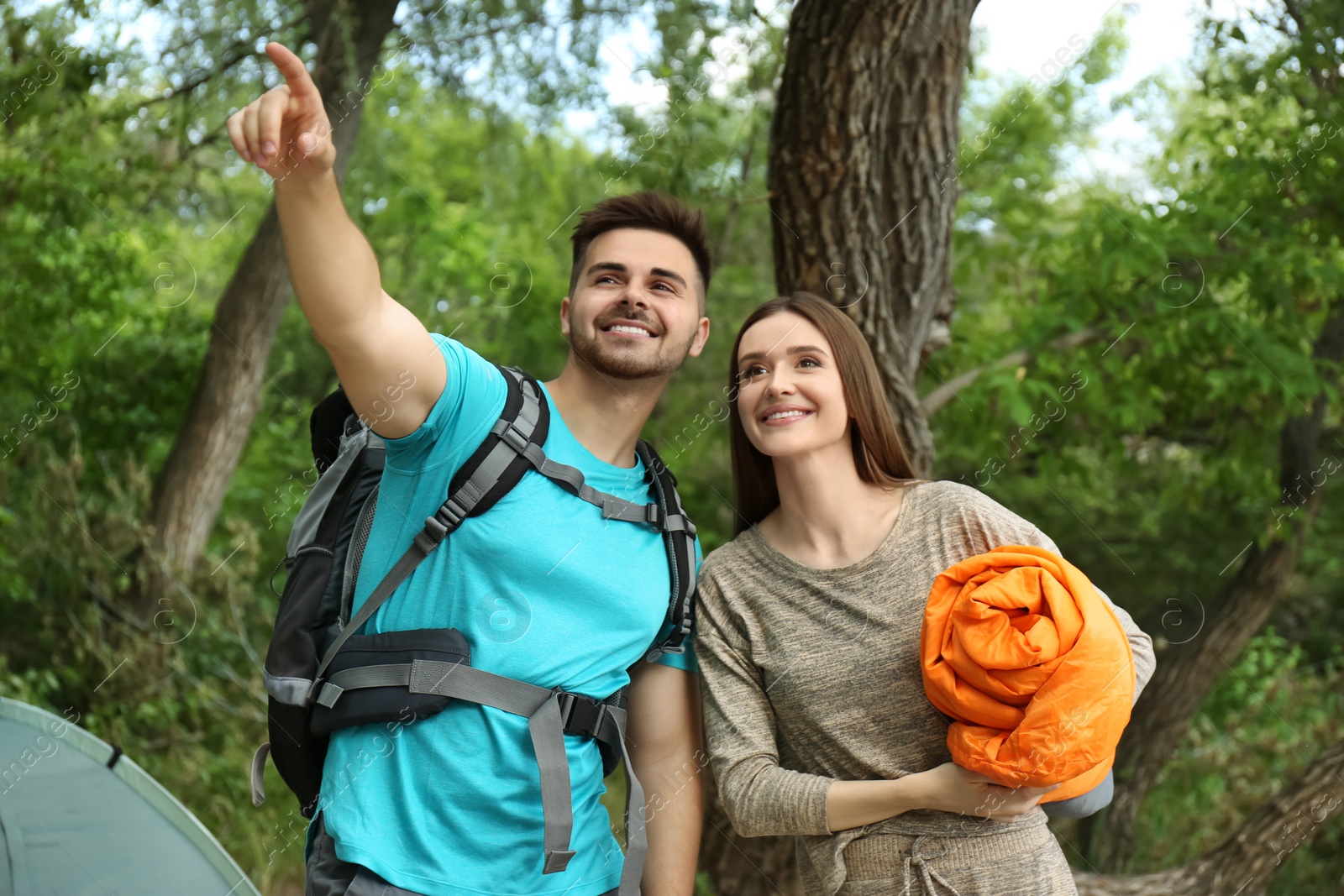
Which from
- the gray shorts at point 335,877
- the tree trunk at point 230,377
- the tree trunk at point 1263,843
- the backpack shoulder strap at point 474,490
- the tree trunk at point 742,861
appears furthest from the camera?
the tree trunk at point 230,377

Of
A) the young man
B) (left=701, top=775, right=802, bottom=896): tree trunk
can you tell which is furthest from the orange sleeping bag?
(left=701, top=775, right=802, bottom=896): tree trunk

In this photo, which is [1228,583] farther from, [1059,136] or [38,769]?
[38,769]

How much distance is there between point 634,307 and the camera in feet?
7.08

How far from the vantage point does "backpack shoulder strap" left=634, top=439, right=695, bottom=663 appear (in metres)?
2.10

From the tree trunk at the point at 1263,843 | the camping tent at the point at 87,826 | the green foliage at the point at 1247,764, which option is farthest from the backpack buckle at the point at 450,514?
the green foliage at the point at 1247,764

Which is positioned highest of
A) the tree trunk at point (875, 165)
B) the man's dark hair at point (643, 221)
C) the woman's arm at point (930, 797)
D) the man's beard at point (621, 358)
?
the tree trunk at point (875, 165)

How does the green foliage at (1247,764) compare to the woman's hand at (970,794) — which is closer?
the woman's hand at (970,794)

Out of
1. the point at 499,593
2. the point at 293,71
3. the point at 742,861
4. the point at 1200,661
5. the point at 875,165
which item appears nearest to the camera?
the point at 293,71

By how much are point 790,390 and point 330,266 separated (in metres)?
0.99

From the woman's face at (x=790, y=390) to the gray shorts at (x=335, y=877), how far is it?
1.08 m

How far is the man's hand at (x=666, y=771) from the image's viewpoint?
2172 mm

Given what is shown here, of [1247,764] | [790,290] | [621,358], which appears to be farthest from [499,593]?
[1247,764]

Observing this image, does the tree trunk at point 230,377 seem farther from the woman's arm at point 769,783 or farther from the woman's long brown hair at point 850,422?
the woman's arm at point 769,783

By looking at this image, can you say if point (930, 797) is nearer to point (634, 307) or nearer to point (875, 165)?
point (634, 307)
